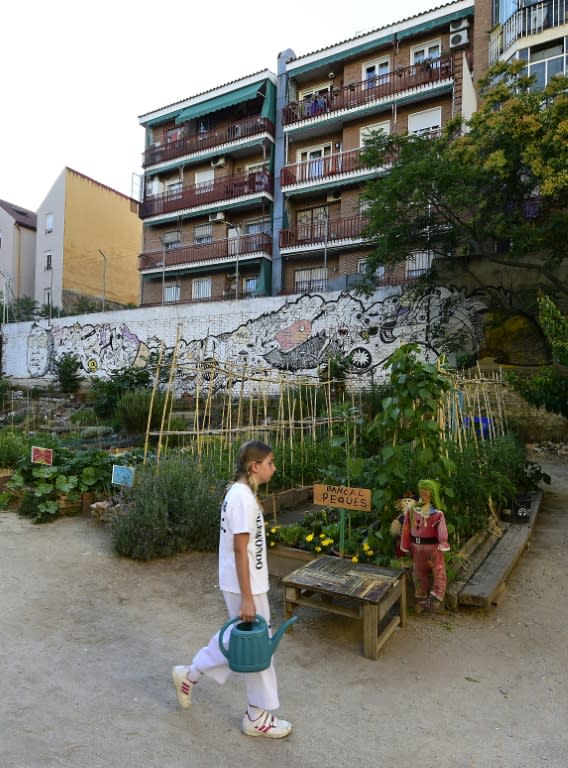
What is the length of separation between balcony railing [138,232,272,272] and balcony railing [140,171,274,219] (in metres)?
1.93

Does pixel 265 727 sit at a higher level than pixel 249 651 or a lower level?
lower

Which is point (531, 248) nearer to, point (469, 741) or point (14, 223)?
point (469, 741)

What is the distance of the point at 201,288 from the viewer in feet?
80.8

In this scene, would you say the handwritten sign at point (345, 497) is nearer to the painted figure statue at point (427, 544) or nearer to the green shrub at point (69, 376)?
the painted figure statue at point (427, 544)

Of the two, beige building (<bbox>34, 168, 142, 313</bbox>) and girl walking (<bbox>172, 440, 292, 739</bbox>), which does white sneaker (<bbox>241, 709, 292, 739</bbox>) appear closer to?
girl walking (<bbox>172, 440, 292, 739</bbox>)

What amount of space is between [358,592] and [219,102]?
82.9ft

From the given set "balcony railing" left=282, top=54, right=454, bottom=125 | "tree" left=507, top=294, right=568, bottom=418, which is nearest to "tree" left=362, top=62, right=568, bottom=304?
"tree" left=507, top=294, right=568, bottom=418

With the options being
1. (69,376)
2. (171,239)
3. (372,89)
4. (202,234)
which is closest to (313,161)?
(372,89)

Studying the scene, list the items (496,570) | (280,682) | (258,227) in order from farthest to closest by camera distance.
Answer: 1. (258,227)
2. (496,570)
3. (280,682)

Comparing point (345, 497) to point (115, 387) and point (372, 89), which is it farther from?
point (372, 89)

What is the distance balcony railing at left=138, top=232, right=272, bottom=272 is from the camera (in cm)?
2270

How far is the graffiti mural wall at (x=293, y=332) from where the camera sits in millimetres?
15055

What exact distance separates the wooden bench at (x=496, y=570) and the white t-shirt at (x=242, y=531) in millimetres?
2047

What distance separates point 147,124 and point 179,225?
19.0 feet
